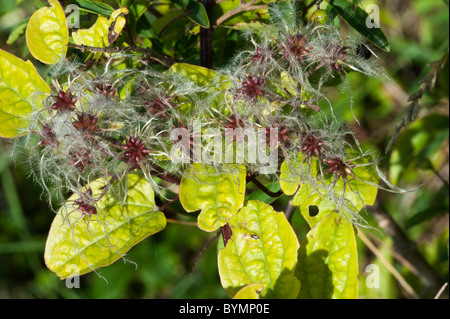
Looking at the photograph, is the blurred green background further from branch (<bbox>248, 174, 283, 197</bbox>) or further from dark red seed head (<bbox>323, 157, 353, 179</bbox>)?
dark red seed head (<bbox>323, 157, 353, 179</bbox>)

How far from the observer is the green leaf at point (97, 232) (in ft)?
4.00

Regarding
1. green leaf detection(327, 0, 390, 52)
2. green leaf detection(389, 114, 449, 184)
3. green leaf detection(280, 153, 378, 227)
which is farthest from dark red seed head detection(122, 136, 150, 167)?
green leaf detection(389, 114, 449, 184)

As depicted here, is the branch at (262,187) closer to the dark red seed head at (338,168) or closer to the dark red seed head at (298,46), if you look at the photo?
the dark red seed head at (338,168)

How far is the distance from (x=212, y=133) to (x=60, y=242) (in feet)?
1.59

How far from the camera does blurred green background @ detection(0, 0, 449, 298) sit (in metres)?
2.29

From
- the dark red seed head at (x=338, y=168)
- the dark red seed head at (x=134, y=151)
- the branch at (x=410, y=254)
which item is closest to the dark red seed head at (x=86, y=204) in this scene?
the dark red seed head at (x=134, y=151)

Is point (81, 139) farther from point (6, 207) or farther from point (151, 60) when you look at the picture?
point (6, 207)

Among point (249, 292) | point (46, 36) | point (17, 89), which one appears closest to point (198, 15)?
point (46, 36)

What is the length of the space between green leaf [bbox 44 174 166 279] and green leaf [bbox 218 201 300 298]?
0.72 feet

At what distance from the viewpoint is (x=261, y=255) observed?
1200mm

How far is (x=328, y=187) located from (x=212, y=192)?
29cm

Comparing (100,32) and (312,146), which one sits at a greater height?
(100,32)

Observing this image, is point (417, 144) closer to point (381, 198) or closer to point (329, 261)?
point (381, 198)

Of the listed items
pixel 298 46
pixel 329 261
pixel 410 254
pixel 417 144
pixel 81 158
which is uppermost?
pixel 298 46
